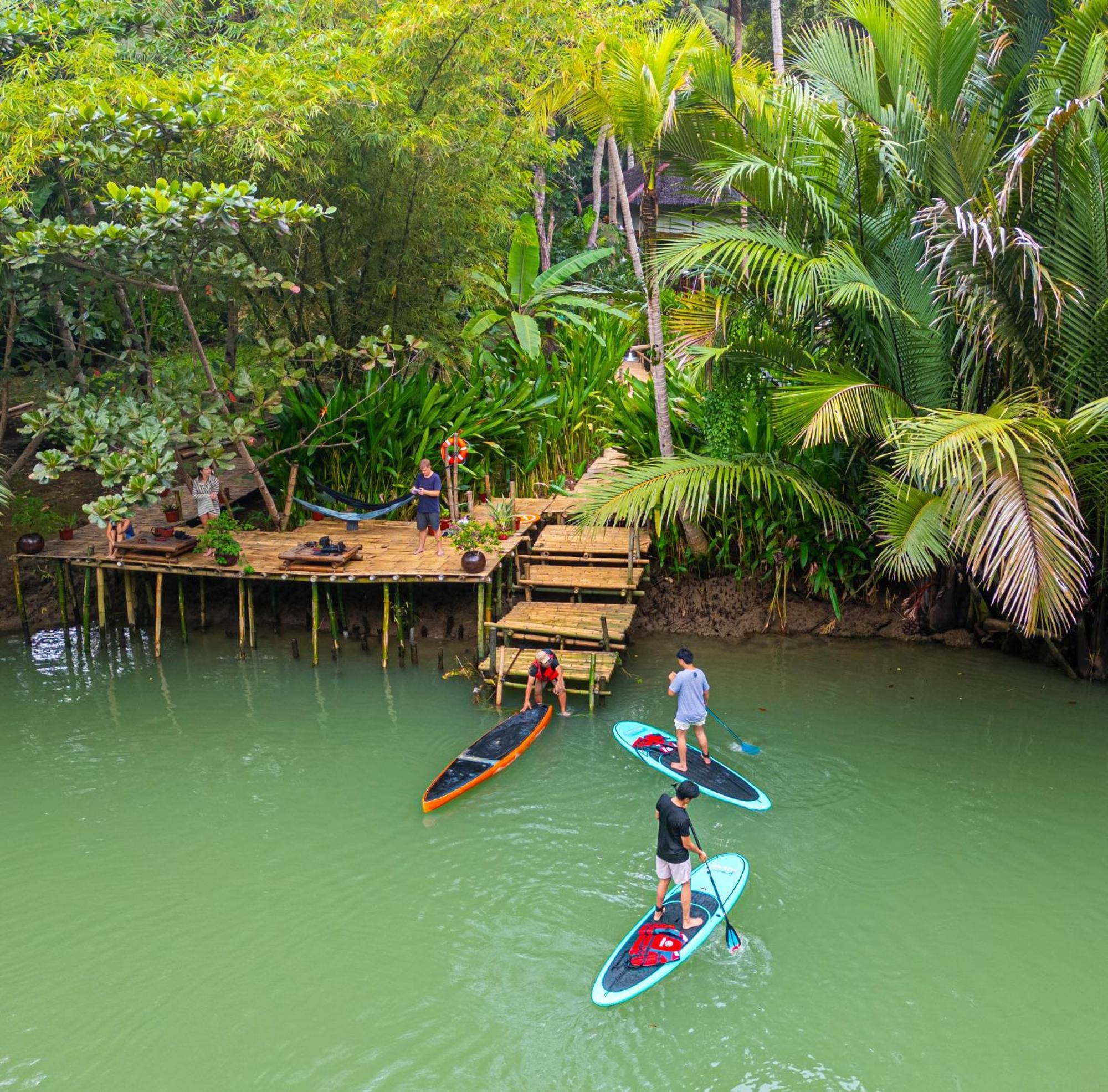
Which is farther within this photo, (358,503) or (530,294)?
(530,294)

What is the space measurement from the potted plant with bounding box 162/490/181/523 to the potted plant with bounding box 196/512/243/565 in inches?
43.5

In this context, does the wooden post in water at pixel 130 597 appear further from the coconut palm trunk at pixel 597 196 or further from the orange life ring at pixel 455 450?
the coconut palm trunk at pixel 597 196

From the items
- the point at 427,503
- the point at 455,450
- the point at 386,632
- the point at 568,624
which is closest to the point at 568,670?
the point at 568,624

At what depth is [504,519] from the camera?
13883 millimetres

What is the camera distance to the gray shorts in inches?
286

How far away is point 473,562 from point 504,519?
1609mm

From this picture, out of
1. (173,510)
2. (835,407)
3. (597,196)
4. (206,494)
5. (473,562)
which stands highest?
(597,196)

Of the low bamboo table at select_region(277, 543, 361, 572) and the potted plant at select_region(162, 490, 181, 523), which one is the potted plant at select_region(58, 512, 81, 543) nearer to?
the potted plant at select_region(162, 490, 181, 523)

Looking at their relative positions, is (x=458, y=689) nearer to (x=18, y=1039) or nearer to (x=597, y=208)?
(x=18, y=1039)

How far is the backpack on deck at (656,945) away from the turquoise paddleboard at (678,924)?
0.02 metres

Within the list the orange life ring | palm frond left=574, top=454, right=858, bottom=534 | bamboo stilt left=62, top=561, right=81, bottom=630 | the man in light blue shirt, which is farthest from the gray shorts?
bamboo stilt left=62, top=561, right=81, bottom=630

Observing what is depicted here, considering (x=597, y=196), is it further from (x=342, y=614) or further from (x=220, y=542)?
(x=220, y=542)

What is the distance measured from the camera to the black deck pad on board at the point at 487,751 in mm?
9547

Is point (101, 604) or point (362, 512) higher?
point (362, 512)
